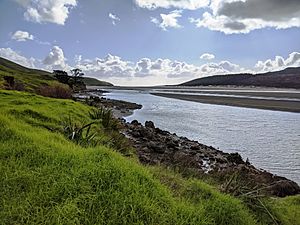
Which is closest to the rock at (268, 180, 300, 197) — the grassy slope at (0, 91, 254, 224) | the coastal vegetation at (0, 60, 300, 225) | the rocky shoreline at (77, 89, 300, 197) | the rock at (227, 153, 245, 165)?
the rocky shoreline at (77, 89, 300, 197)

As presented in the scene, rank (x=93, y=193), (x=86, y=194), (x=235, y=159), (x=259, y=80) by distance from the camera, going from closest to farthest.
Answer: (x=86, y=194) < (x=93, y=193) < (x=235, y=159) < (x=259, y=80)

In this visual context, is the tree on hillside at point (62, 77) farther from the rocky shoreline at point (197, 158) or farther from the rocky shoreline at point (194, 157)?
the rocky shoreline at point (194, 157)

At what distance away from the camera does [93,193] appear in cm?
484

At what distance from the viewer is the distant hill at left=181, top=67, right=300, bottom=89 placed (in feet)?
413

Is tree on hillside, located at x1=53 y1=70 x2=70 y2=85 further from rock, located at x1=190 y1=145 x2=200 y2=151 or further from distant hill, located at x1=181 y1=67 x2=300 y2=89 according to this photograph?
distant hill, located at x1=181 y1=67 x2=300 y2=89

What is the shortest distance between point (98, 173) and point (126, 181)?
0.48m

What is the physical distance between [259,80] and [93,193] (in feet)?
486

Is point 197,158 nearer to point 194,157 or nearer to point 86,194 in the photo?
point 194,157

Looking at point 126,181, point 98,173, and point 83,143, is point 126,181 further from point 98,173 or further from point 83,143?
point 83,143

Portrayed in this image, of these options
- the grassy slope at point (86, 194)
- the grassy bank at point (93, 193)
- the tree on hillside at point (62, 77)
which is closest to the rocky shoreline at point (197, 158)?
the grassy bank at point (93, 193)

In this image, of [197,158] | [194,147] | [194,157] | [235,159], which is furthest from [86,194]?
[194,147]

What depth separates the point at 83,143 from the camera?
25.7ft

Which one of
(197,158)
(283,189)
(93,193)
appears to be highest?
(93,193)

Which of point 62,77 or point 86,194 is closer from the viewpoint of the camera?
point 86,194
